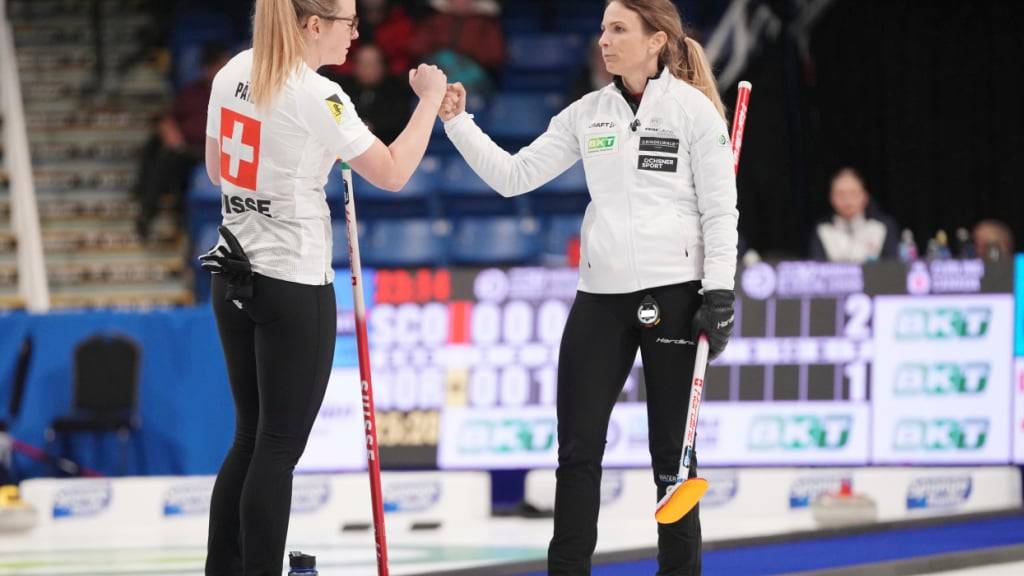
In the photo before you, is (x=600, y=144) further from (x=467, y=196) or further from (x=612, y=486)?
(x=467, y=196)

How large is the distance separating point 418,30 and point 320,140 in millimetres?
7537

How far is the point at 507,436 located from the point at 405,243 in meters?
3.28

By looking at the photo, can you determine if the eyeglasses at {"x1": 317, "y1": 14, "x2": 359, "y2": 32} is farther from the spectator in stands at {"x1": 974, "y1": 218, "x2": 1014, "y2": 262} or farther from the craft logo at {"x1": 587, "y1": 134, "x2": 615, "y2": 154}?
the spectator in stands at {"x1": 974, "y1": 218, "x2": 1014, "y2": 262}

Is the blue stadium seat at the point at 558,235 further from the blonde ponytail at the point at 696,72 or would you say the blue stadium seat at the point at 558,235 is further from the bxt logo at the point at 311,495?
the blonde ponytail at the point at 696,72

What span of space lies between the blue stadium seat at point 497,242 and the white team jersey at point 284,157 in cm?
643

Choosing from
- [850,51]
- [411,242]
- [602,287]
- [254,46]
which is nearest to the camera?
[254,46]

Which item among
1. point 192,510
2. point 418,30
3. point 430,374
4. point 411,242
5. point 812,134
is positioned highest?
point 418,30

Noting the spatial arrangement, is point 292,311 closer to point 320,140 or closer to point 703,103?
point 320,140

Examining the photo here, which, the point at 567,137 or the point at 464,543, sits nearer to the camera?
the point at 567,137

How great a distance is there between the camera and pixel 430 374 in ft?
23.6

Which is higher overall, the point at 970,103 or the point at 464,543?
the point at 970,103

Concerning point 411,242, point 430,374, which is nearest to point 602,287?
point 430,374

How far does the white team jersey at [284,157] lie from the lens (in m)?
3.67

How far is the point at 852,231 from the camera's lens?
7.95 metres
